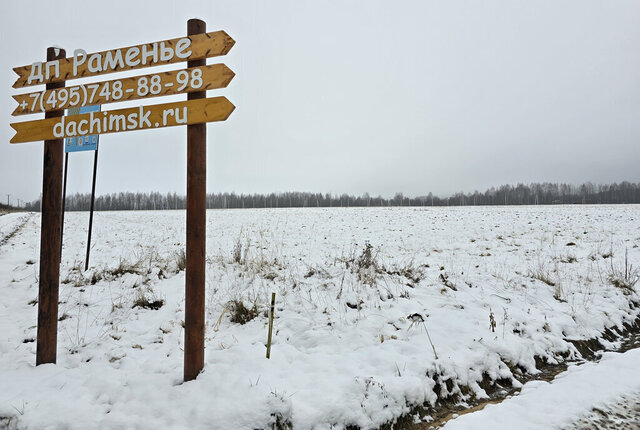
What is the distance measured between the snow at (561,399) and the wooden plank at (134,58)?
435cm

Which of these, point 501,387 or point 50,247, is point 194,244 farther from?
point 501,387

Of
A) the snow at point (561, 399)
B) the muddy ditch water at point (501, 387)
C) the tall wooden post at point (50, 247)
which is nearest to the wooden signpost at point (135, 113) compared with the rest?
the tall wooden post at point (50, 247)

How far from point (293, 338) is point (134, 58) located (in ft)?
12.7

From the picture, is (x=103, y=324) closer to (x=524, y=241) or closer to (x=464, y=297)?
(x=464, y=297)

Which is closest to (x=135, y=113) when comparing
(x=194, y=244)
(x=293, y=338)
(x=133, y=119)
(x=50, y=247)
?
(x=133, y=119)

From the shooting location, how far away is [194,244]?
132 inches

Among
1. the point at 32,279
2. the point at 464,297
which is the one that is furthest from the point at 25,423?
the point at 464,297

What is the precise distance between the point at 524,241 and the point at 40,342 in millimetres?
13029

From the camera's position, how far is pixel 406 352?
12.8 ft

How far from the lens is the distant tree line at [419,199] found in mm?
77562

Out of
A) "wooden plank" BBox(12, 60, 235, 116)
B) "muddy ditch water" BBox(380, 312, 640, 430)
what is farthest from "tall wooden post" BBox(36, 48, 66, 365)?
"muddy ditch water" BBox(380, 312, 640, 430)

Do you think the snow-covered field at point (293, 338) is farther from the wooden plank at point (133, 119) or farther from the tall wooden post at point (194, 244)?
the wooden plank at point (133, 119)

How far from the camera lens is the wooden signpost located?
3260 mm

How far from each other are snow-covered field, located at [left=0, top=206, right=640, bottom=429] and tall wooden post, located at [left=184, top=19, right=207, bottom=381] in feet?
0.99
